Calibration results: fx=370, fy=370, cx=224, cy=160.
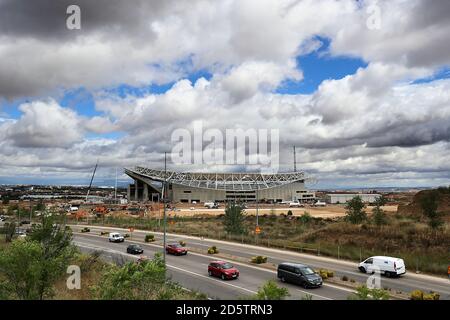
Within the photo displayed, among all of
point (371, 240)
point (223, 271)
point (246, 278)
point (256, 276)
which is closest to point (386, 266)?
point (256, 276)

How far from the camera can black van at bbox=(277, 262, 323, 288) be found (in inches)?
1047

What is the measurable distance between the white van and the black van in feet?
24.9

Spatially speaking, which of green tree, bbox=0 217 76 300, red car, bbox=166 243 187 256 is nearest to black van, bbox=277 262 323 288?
green tree, bbox=0 217 76 300

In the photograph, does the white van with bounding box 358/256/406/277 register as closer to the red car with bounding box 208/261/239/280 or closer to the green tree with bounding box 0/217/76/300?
the red car with bounding box 208/261/239/280

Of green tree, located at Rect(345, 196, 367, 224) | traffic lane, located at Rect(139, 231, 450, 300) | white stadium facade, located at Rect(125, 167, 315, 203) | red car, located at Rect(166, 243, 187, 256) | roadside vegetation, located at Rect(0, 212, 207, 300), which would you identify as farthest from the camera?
white stadium facade, located at Rect(125, 167, 315, 203)

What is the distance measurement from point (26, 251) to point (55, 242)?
8.61 metres

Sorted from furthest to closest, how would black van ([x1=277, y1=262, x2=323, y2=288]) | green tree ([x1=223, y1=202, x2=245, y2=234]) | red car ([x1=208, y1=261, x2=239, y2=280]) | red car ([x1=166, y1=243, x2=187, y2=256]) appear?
green tree ([x1=223, y1=202, x2=245, y2=234])
red car ([x1=166, y1=243, x2=187, y2=256])
red car ([x1=208, y1=261, x2=239, y2=280])
black van ([x1=277, y1=262, x2=323, y2=288])

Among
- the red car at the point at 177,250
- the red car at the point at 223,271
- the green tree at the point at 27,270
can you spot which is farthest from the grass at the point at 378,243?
the green tree at the point at 27,270

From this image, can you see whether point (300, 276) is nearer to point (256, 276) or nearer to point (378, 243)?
point (256, 276)

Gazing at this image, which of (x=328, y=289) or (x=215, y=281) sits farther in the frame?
(x=215, y=281)

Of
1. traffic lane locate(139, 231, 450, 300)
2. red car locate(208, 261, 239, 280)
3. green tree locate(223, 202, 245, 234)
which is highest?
green tree locate(223, 202, 245, 234)
